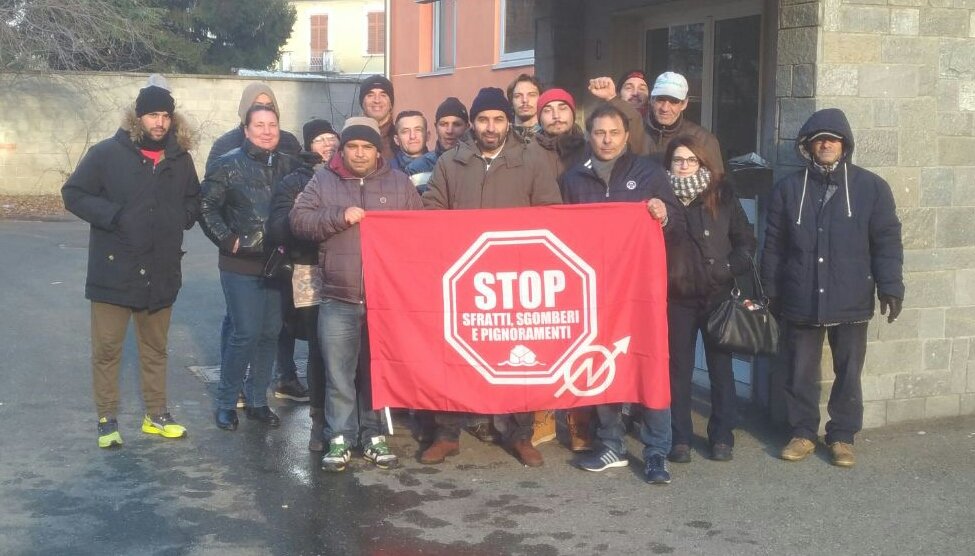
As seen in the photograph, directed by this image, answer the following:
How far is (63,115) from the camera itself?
23703 mm

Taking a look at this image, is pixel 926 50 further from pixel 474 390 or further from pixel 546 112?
pixel 474 390

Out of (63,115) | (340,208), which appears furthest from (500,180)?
(63,115)

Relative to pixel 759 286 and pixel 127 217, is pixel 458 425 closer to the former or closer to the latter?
pixel 759 286

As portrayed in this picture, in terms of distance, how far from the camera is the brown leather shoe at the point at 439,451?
21.0ft

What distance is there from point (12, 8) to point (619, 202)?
18.3 m

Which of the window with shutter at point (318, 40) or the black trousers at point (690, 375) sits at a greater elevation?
the window with shutter at point (318, 40)

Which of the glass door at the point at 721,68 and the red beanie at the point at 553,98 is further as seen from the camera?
A: the glass door at the point at 721,68

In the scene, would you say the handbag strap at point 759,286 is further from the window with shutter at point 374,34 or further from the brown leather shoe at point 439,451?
the window with shutter at point 374,34

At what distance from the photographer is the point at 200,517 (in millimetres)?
5438

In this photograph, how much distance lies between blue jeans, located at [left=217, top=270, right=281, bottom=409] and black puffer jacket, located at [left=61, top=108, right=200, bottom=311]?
485 mm

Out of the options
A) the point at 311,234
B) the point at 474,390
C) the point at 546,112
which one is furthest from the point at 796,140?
the point at 311,234

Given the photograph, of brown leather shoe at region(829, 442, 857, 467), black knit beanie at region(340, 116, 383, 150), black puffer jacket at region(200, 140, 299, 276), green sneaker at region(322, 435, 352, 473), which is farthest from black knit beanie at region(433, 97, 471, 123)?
brown leather shoe at region(829, 442, 857, 467)

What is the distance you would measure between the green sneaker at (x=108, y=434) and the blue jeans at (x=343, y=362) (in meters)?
1.26

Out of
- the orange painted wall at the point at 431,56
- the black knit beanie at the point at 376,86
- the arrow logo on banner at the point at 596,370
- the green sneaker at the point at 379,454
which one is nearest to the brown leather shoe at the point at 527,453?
the arrow logo on banner at the point at 596,370
